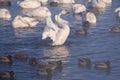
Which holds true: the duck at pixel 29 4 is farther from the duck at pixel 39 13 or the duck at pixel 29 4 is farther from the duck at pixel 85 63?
the duck at pixel 85 63

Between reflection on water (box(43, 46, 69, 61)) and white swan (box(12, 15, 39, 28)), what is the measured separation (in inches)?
276

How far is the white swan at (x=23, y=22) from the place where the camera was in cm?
4219

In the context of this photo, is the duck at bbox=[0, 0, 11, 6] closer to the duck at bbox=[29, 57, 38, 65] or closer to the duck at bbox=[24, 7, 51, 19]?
the duck at bbox=[24, 7, 51, 19]

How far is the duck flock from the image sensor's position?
30.7 meters

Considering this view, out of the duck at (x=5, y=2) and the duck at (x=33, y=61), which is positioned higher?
the duck at (x=33, y=61)

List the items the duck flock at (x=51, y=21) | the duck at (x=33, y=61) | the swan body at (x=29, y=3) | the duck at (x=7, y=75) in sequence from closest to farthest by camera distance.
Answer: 1. the duck at (x=7, y=75)
2. the duck flock at (x=51, y=21)
3. the duck at (x=33, y=61)
4. the swan body at (x=29, y=3)

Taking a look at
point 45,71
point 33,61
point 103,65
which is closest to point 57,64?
point 45,71

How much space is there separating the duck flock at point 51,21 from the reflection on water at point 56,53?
0.77 metres

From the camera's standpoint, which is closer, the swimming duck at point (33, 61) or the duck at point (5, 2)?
the swimming duck at point (33, 61)

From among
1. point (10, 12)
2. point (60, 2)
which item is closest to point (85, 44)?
point (10, 12)

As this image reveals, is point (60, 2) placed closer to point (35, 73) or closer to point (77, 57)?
point (77, 57)

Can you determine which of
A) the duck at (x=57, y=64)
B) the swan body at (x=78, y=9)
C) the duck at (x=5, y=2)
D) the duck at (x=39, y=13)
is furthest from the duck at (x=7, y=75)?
the duck at (x=5, y=2)

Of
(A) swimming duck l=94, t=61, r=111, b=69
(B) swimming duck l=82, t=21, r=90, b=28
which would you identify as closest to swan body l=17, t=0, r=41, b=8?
(B) swimming duck l=82, t=21, r=90, b=28

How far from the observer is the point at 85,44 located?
36375 mm
